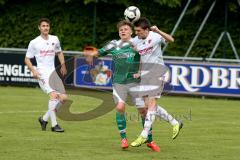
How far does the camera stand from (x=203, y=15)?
1361 inches

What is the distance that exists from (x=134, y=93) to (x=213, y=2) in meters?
20.0

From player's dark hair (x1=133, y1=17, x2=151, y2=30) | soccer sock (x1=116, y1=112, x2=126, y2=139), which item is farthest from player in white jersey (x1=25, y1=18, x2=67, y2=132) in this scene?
player's dark hair (x1=133, y1=17, x2=151, y2=30)

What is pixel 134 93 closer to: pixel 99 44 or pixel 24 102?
pixel 24 102

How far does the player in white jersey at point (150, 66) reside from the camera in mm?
13484

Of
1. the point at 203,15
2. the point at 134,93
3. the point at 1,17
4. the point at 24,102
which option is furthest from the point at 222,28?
the point at 134,93

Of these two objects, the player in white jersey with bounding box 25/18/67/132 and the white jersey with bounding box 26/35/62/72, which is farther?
the white jersey with bounding box 26/35/62/72

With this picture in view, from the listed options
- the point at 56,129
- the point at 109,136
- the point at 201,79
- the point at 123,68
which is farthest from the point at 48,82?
the point at 201,79

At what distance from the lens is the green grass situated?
12781 mm

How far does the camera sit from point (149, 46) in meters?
13.8

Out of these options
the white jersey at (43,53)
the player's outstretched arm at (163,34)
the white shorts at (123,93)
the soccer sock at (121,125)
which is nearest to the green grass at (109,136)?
the soccer sock at (121,125)

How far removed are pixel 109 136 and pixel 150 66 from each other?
79.7 inches

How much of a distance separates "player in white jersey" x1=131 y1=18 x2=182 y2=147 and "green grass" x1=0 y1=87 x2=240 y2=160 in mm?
524

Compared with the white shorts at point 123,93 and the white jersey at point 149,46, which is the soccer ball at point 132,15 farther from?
the white shorts at point 123,93

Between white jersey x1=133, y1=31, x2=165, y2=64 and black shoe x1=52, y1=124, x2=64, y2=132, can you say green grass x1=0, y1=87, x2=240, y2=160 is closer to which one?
black shoe x1=52, y1=124, x2=64, y2=132
